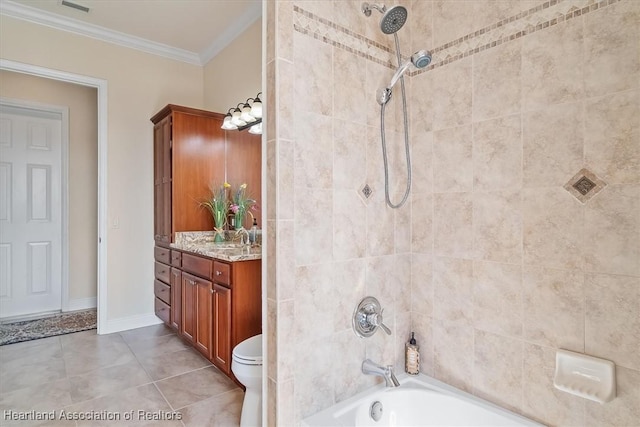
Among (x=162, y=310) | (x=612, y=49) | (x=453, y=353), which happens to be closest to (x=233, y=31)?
(x=162, y=310)

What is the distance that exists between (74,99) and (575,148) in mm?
4941

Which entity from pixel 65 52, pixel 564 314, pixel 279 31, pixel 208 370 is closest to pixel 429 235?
pixel 564 314

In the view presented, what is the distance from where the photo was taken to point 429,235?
1.69 meters

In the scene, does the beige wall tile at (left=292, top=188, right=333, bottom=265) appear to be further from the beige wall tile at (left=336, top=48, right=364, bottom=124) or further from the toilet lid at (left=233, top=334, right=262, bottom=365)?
the toilet lid at (left=233, top=334, right=262, bottom=365)

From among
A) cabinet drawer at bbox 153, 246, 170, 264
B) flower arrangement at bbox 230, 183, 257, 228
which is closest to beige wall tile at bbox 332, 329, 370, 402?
flower arrangement at bbox 230, 183, 257, 228

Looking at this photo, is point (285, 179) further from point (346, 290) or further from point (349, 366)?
point (349, 366)

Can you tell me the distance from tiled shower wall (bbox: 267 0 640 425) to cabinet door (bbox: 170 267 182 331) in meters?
1.98

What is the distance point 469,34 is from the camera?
1.52 metres

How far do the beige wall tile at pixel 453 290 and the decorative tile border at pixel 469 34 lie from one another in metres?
0.95

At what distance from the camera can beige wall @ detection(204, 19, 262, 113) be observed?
3023 millimetres

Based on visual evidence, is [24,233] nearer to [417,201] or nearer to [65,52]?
[65,52]

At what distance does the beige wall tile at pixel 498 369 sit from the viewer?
1.37 metres

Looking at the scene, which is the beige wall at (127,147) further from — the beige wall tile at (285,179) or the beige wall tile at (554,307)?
the beige wall tile at (554,307)

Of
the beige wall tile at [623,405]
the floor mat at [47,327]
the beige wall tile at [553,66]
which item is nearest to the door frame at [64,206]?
the floor mat at [47,327]
